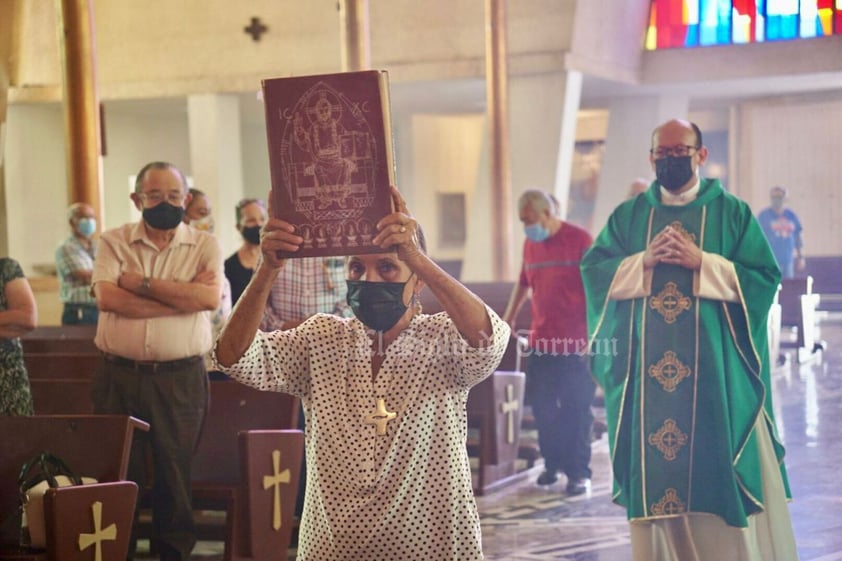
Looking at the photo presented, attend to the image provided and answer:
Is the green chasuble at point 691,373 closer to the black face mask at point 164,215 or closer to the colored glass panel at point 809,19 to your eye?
the black face mask at point 164,215

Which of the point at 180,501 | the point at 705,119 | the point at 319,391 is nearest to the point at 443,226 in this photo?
the point at 705,119

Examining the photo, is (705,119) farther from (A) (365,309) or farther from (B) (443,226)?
(A) (365,309)

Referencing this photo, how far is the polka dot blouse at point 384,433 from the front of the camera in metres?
3.13

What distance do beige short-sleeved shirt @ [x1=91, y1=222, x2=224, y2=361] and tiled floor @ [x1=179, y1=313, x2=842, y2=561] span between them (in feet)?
3.99

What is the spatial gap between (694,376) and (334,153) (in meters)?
2.93

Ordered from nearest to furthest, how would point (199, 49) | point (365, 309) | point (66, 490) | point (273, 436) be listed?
point (365, 309)
point (66, 490)
point (273, 436)
point (199, 49)

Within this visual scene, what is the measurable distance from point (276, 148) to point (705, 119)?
26.5 m

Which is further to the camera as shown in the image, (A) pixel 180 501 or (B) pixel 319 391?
(A) pixel 180 501

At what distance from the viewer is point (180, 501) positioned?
6.00m

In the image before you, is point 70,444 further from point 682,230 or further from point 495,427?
point 495,427

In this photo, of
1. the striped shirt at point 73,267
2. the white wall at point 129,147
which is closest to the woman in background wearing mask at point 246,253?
the striped shirt at point 73,267

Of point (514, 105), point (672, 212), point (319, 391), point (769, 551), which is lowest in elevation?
point (769, 551)

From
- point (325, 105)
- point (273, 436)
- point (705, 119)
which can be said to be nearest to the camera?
point (325, 105)

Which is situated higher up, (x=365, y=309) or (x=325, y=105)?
(x=325, y=105)
